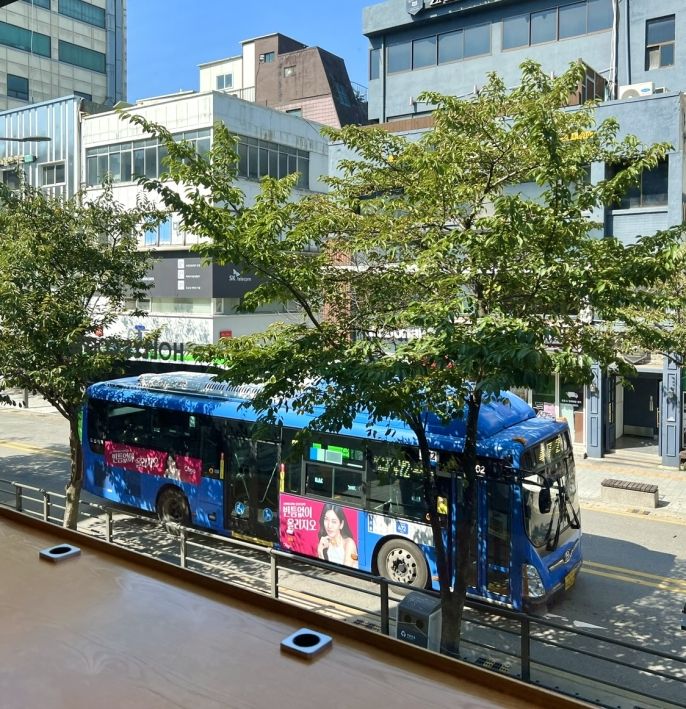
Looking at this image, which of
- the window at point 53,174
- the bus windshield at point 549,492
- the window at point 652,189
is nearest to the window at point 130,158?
the window at point 53,174

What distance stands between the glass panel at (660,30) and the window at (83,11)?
4592 centimetres

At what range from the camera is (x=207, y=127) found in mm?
27609

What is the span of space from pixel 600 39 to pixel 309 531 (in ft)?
82.3

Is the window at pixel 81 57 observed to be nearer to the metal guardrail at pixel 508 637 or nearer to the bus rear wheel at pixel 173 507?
the bus rear wheel at pixel 173 507

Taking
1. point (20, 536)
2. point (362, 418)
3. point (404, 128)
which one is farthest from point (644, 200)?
point (20, 536)

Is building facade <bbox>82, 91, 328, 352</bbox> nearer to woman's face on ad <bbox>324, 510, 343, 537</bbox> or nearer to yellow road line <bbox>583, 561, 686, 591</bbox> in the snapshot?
woman's face on ad <bbox>324, 510, 343, 537</bbox>

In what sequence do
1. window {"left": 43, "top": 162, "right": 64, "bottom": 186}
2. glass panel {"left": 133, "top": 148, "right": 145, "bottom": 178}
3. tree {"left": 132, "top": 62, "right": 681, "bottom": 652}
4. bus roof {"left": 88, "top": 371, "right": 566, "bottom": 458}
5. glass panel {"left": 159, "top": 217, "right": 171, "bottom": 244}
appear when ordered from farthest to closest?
window {"left": 43, "top": 162, "right": 64, "bottom": 186}
glass panel {"left": 133, "top": 148, "right": 145, "bottom": 178}
glass panel {"left": 159, "top": 217, "right": 171, "bottom": 244}
bus roof {"left": 88, "top": 371, "right": 566, "bottom": 458}
tree {"left": 132, "top": 62, "right": 681, "bottom": 652}

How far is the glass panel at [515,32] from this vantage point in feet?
97.7

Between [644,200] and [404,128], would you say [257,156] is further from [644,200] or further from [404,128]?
[644,200]

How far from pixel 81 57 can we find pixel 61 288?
53.7 metres

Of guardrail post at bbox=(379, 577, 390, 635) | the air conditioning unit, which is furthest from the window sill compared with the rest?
guardrail post at bbox=(379, 577, 390, 635)

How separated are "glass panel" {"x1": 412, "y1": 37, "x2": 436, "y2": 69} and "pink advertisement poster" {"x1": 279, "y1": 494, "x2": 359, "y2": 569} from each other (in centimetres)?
2633

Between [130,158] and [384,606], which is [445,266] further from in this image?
[130,158]

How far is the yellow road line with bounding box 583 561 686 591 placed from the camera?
1134 centimetres
